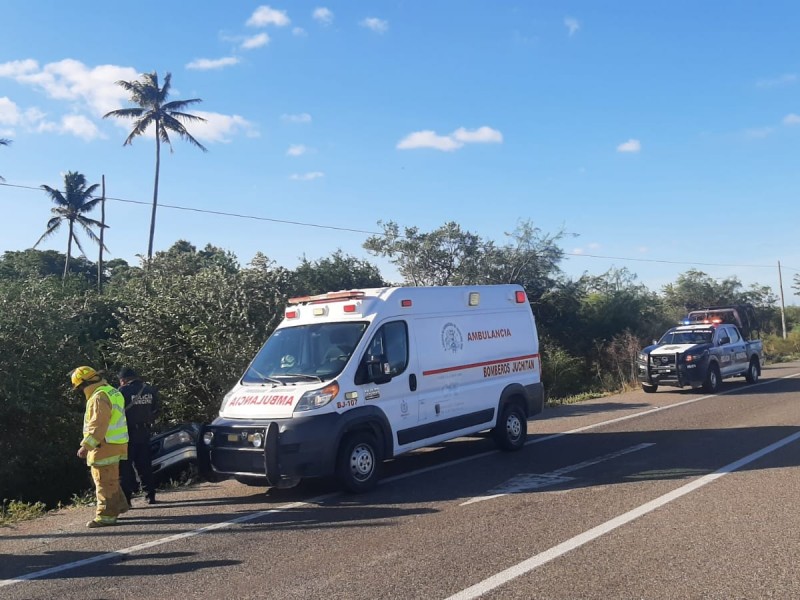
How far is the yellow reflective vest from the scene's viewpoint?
23.7 feet

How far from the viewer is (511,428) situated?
10.6 m

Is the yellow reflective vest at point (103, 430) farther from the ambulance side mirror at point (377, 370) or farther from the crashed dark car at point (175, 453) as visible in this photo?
the ambulance side mirror at point (377, 370)

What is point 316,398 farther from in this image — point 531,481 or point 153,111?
point 153,111

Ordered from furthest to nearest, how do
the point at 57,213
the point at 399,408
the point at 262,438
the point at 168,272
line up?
the point at 57,213, the point at 168,272, the point at 399,408, the point at 262,438

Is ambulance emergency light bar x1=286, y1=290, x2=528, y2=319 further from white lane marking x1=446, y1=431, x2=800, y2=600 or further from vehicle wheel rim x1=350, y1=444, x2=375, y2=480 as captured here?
white lane marking x1=446, y1=431, x2=800, y2=600

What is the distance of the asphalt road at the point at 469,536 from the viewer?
16.6 feet

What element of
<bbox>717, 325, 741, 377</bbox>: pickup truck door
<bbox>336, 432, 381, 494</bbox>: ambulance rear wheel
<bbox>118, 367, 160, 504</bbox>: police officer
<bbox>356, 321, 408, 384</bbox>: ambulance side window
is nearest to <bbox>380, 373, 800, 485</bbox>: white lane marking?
<bbox>336, 432, 381, 494</bbox>: ambulance rear wheel

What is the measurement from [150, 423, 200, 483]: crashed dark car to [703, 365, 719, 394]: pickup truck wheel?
13980 mm

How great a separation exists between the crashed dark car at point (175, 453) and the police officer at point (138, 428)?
3.51 ft

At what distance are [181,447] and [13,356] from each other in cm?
492

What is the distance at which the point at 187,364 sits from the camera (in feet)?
46.4

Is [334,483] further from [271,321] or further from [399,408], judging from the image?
[271,321]

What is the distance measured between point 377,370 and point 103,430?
299 cm

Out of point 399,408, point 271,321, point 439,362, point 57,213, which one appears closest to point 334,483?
point 399,408
